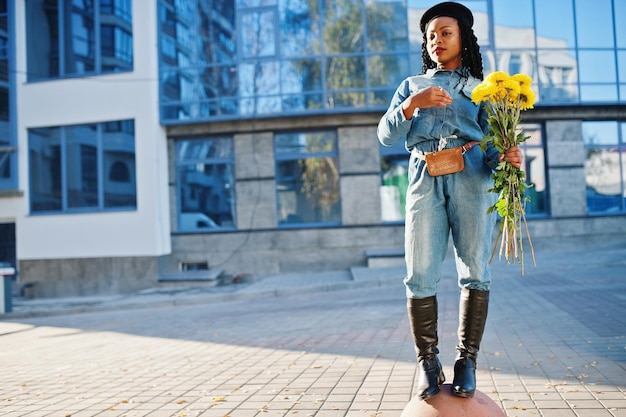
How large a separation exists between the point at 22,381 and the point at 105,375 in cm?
76

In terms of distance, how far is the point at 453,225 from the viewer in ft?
9.34

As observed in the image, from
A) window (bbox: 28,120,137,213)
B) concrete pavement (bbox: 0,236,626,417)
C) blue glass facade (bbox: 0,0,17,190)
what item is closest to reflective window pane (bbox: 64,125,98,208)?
window (bbox: 28,120,137,213)

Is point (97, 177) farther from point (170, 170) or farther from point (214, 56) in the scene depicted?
point (214, 56)

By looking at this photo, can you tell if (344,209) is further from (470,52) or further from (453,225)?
(453,225)

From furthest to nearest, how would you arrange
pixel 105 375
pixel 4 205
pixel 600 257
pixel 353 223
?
pixel 4 205
pixel 353 223
pixel 600 257
pixel 105 375

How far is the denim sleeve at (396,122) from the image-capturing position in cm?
283

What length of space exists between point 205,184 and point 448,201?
13.2 m

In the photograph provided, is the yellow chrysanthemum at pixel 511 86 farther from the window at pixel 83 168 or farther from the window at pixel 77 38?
the window at pixel 77 38

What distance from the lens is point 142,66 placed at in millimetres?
15062

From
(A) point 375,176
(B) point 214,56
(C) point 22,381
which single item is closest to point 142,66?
(B) point 214,56

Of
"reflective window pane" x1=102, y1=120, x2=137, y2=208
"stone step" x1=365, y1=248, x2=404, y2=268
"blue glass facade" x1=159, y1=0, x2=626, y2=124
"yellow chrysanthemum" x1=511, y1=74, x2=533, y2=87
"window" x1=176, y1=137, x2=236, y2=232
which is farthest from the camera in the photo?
"window" x1=176, y1=137, x2=236, y2=232

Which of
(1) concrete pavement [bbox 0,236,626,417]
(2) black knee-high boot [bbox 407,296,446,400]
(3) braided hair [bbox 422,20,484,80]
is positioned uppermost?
(3) braided hair [bbox 422,20,484,80]

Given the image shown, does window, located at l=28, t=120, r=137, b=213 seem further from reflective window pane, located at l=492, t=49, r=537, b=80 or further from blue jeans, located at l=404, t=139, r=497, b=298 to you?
blue jeans, located at l=404, t=139, r=497, b=298

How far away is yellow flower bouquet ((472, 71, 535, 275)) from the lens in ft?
8.82
